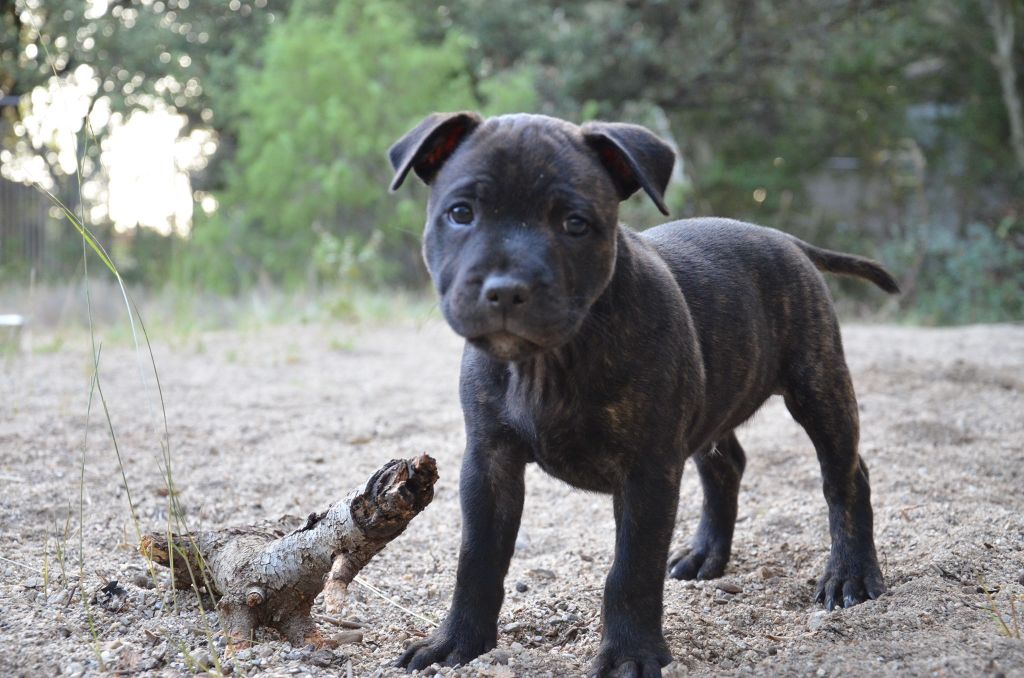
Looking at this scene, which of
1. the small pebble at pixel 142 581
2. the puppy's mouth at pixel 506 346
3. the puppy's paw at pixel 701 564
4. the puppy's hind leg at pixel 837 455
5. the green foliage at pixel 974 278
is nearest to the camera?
the puppy's mouth at pixel 506 346

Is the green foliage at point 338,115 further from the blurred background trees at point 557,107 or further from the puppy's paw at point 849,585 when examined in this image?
the puppy's paw at point 849,585

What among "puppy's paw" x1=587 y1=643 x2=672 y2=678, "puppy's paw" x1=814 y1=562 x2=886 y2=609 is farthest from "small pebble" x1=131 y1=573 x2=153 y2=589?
"puppy's paw" x1=814 y1=562 x2=886 y2=609

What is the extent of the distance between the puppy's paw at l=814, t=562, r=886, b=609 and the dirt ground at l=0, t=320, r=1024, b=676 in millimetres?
70

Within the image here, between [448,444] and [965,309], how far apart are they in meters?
11.8

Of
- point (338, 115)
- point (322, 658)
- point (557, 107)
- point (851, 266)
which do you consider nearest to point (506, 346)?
point (322, 658)

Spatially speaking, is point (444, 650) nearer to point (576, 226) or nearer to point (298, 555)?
point (298, 555)

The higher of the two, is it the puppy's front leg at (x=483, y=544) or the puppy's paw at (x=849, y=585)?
the puppy's front leg at (x=483, y=544)

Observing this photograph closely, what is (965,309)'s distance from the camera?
15.6 metres

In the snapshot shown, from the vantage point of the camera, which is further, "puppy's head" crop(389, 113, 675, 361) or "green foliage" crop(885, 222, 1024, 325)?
"green foliage" crop(885, 222, 1024, 325)

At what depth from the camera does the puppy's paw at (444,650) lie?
10.8 ft

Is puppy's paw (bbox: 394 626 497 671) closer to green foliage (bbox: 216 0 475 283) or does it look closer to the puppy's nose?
the puppy's nose

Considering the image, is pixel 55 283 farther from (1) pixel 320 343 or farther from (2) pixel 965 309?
(2) pixel 965 309

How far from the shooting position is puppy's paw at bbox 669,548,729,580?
14.8 feet

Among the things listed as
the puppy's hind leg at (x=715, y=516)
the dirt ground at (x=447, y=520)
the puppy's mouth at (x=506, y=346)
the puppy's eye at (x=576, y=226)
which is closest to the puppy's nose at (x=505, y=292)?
the puppy's mouth at (x=506, y=346)
